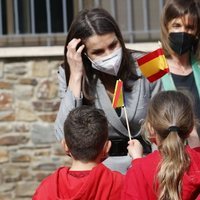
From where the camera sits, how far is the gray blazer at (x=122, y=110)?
13.5ft

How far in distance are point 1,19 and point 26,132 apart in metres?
1.17

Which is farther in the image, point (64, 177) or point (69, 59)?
point (69, 59)

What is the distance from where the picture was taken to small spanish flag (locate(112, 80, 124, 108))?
4.03 meters

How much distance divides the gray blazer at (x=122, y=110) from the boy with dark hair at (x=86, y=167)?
0.20 m

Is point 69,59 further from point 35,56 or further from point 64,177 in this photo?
point 35,56

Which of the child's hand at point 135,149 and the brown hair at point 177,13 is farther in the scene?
the brown hair at point 177,13

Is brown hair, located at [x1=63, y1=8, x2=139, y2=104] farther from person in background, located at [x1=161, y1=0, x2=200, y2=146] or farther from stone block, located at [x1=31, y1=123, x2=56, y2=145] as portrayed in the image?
stone block, located at [x1=31, y1=123, x2=56, y2=145]

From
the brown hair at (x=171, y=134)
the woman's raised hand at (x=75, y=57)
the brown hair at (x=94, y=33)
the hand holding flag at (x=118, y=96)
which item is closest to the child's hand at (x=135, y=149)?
the hand holding flag at (x=118, y=96)

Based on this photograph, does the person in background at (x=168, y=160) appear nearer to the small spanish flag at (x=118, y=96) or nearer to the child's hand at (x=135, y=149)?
the child's hand at (x=135, y=149)

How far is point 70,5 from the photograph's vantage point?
7.55 metres

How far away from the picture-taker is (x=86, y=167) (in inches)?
151

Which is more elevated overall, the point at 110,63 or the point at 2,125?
the point at 110,63

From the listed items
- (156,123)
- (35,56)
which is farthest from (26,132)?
(156,123)

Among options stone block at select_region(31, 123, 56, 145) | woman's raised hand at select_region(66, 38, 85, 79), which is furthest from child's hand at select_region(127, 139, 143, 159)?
stone block at select_region(31, 123, 56, 145)
